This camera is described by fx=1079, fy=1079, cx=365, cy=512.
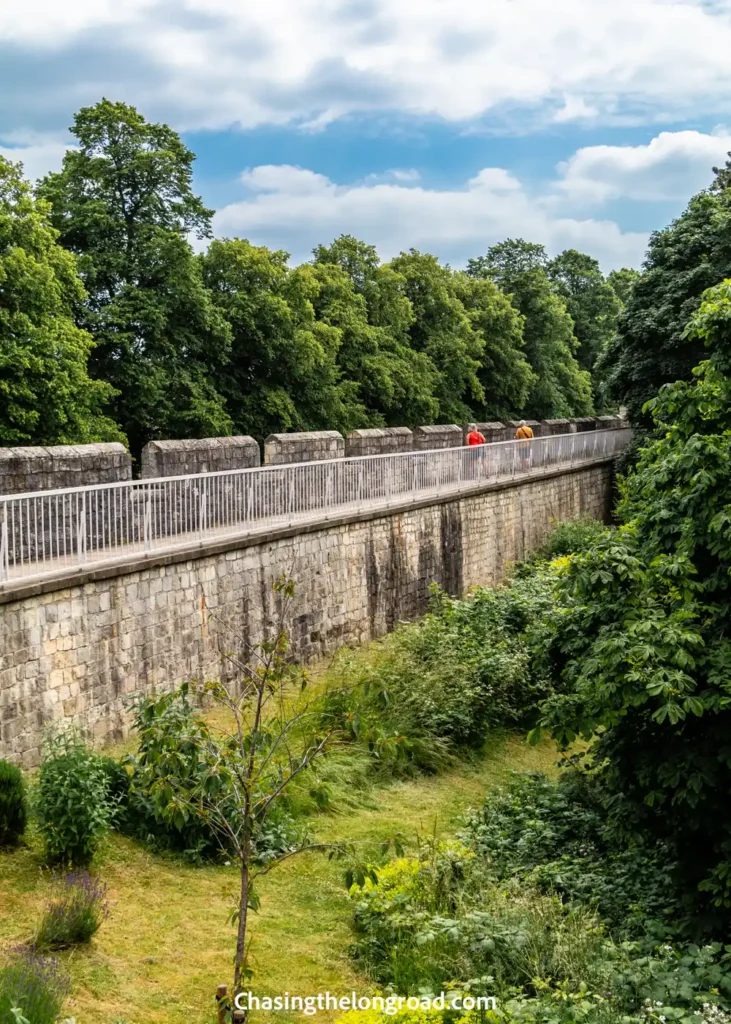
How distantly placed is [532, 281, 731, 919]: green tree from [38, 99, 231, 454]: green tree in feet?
57.0

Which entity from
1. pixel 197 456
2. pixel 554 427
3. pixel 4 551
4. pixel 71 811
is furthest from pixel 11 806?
pixel 554 427

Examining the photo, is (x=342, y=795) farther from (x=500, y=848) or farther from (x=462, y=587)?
(x=462, y=587)

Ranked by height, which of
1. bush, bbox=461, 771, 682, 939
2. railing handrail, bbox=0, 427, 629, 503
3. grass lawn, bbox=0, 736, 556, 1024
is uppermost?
railing handrail, bbox=0, 427, 629, 503

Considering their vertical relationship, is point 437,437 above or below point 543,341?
below

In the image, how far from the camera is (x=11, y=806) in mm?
7230

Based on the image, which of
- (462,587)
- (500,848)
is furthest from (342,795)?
(462,587)

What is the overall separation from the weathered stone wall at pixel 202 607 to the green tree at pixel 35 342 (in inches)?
285

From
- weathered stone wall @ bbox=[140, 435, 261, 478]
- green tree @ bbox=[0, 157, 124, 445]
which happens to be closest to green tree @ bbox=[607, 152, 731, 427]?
green tree @ bbox=[0, 157, 124, 445]

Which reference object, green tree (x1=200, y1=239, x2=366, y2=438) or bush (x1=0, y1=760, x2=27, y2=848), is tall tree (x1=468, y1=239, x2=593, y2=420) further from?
bush (x1=0, y1=760, x2=27, y2=848)

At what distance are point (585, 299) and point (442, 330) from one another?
723 inches

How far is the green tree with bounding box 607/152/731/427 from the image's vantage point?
78.9ft

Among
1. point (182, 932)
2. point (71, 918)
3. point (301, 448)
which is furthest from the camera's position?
point (301, 448)

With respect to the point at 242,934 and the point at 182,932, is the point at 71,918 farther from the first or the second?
the point at 242,934

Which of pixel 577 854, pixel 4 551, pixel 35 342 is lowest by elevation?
pixel 577 854
